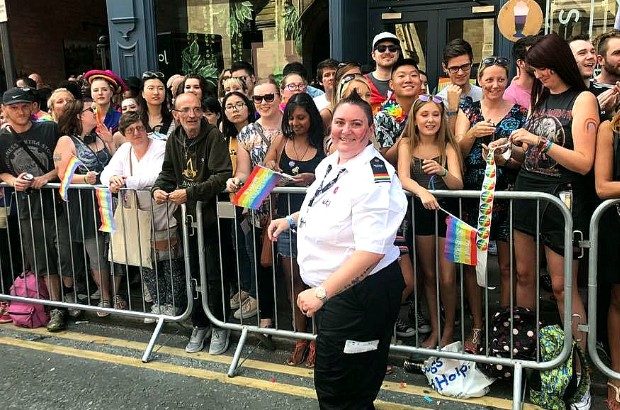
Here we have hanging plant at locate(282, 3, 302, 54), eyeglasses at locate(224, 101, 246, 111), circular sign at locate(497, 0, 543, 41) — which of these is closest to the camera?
eyeglasses at locate(224, 101, 246, 111)

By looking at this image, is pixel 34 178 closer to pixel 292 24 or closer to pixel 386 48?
pixel 386 48

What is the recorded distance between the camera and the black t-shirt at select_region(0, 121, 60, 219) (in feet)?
17.1

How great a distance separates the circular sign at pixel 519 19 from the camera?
6062 millimetres

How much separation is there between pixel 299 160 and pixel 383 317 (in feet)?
5.66

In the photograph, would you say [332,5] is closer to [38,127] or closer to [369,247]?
[38,127]

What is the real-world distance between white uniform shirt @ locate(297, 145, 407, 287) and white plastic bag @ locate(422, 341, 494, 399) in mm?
1279

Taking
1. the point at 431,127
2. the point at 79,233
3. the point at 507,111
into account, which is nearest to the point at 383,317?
the point at 431,127

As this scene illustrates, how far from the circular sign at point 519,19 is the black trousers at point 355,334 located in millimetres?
3985

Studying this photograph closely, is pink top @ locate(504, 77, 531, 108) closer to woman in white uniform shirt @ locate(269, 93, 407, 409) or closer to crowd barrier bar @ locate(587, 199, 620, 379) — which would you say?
crowd barrier bar @ locate(587, 199, 620, 379)

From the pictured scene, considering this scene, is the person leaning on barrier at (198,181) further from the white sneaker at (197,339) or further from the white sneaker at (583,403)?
the white sneaker at (583,403)

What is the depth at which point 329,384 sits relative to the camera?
3.00 m

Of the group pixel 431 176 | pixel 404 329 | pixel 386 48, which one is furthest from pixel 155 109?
pixel 404 329

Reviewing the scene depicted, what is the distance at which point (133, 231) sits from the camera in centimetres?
486

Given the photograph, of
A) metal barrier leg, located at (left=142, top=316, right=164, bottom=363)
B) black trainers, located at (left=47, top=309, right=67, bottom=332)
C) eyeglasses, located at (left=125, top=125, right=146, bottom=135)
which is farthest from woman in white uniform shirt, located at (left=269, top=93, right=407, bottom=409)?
black trainers, located at (left=47, top=309, right=67, bottom=332)
